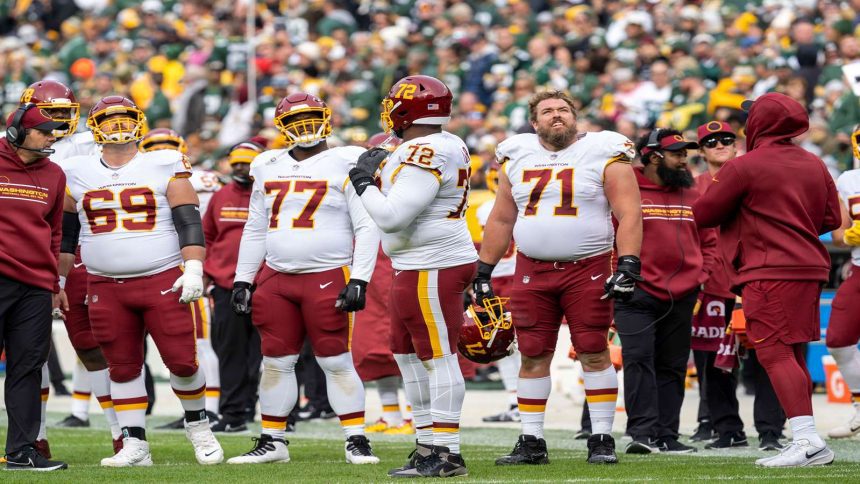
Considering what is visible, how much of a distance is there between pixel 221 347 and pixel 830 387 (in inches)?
188

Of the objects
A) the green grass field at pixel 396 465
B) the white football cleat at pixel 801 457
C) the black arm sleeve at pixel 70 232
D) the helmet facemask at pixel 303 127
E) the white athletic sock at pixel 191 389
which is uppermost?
the helmet facemask at pixel 303 127

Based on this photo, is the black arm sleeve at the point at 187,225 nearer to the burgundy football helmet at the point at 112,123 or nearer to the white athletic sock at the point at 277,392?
the burgundy football helmet at the point at 112,123

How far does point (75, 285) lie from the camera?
902 centimetres

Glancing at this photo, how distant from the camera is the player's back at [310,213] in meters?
8.13

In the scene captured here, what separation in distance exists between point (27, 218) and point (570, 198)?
293 cm

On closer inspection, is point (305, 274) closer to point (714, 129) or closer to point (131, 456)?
point (131, 456)

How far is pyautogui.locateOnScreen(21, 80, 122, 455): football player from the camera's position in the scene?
8.55 meters

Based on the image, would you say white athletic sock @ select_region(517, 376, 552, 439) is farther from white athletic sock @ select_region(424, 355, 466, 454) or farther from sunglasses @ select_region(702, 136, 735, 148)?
sunglasses @ select_region(702, 136, 735, 148)

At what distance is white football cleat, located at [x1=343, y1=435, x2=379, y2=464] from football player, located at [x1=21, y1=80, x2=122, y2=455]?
4.67 feet

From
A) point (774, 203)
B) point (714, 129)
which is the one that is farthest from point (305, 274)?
point (714, 129)

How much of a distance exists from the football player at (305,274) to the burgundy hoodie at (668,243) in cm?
190

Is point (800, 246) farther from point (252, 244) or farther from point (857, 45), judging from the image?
point (857, 45)

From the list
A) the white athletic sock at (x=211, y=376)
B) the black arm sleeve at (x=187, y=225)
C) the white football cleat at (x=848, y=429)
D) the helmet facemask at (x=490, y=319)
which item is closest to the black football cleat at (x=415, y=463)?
the helmet facemask at (x=490, y=319)

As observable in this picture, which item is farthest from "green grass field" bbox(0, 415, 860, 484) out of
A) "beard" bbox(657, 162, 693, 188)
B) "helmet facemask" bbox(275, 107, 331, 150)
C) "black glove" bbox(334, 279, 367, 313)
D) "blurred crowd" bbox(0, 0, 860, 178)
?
"blurred crowd" bbox(0, 0, 860, 178)
